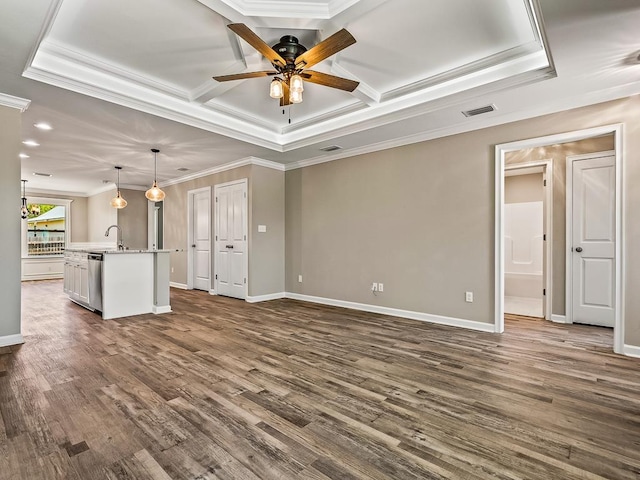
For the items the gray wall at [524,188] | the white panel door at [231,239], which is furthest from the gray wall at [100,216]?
the gray wall at [524,188]

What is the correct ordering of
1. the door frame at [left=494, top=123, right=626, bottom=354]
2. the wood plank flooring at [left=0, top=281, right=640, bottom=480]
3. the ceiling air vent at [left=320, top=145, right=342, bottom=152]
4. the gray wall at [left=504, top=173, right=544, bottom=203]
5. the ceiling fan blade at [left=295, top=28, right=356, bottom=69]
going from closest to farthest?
1. the wood plank flooring at [left=0, top=281, right=640, bottom=480]
2. the ceiling fan blade at [left=295, top=28, right=356, bottom=69]
3. the door frame at [left=494, top=123, right=626, bottom=354]
4. the ceiling air vent at [left=320, top=145, right=342, bottom=152]
5. the gray wall at [left=504, top=173, right=544, bottom=203]

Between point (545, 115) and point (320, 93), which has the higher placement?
point (320, 93)

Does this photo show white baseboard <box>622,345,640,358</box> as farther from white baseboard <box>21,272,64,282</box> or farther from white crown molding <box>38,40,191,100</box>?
white baseboard <box>21,272,64,282</box>

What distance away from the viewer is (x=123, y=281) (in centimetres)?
482

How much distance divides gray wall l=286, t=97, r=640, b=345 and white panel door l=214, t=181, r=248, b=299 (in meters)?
1.10

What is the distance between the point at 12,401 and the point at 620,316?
206 inches

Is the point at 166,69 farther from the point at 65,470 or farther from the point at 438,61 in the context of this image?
the point at 65,470

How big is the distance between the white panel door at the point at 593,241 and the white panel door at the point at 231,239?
→ 518 centimetres

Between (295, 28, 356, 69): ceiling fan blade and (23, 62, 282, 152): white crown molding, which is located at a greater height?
(23, 62, 282, 152): white crown molding

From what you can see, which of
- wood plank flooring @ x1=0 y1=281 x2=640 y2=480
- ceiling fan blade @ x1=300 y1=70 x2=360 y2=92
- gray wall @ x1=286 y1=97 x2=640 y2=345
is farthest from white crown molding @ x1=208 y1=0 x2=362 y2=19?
wood plank flooring @ x1=0 y1=281 x2=640 y2=480

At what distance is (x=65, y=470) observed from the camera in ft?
5.14

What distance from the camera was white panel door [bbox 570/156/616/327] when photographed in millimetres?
4242

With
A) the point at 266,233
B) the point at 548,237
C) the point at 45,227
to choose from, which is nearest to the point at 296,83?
the point at 266,233

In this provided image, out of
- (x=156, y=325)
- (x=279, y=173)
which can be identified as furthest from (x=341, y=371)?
(x=279, y=173)
